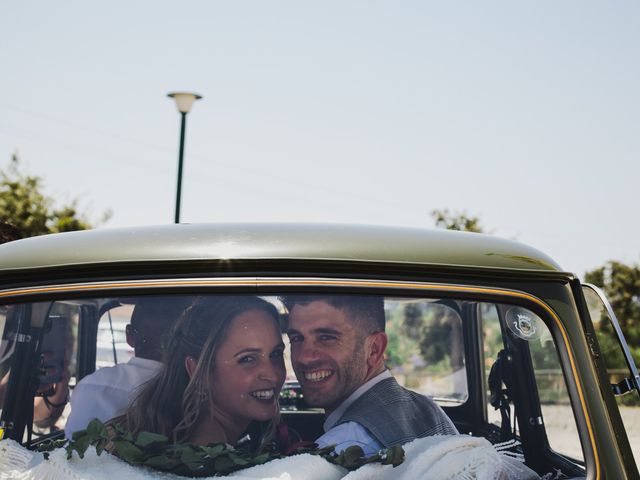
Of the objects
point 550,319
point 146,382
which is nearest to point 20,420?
point 146,382

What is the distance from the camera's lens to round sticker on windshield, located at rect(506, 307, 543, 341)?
2.84 m

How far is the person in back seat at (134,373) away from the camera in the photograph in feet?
8.74

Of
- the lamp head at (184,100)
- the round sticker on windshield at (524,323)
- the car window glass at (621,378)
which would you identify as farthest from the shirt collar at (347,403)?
the lamp head at (184,100)

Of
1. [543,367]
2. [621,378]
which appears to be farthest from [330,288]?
[621,378]

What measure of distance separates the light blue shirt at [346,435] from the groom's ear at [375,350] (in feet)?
0.32

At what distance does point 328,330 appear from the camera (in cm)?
270

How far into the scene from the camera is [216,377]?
263 centimetres

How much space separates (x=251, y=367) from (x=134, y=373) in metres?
0.34

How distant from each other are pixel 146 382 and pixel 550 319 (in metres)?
1.20

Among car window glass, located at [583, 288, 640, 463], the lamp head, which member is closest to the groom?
car window glass, located at [583, 288, 640, 463]

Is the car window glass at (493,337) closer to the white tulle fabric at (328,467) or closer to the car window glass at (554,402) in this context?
the car window glass at (554,402)

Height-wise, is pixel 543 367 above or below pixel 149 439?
above

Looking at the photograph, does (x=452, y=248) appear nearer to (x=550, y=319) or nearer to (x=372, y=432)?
(x=550, y=319)

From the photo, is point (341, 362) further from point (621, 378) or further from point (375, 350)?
point (621, 378)
